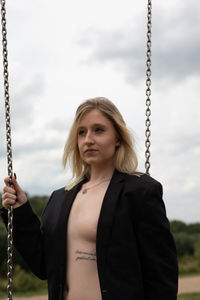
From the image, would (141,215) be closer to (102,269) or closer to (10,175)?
(102,269)

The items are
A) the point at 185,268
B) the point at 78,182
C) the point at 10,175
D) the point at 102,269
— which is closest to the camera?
the point at 102,269

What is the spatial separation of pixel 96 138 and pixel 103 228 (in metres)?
0.58

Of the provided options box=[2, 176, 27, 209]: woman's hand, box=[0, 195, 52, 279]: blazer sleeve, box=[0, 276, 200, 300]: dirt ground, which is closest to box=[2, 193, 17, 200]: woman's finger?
box=[2, 176, 27, 209]: woman's hand

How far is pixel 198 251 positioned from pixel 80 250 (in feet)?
39.3

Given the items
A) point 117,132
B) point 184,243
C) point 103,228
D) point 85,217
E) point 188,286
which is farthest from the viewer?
point 184,243

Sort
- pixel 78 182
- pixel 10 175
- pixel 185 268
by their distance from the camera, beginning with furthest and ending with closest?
pixel 185 268 → pixel 78 182 → pixel 10 175

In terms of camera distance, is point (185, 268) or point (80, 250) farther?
point (185, 268)

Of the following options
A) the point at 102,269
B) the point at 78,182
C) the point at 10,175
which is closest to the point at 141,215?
the point at 102,269

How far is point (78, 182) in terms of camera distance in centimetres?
355

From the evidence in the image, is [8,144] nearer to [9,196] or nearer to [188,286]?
[9,196]

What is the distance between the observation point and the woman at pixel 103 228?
3.03 m

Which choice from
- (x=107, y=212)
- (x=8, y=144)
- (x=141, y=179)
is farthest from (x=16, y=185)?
(x=141, y=179)

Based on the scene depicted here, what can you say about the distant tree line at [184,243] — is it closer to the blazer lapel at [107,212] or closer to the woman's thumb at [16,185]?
the woman's thumb at [16,185]

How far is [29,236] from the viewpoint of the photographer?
3488 mm
